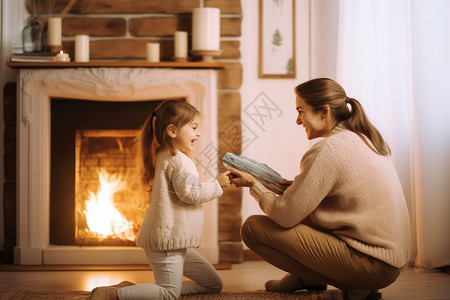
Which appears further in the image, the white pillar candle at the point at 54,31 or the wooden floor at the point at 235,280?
the white pillar candle at the point at 54,31

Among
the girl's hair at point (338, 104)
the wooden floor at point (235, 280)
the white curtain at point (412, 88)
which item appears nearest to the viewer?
the girl's hair at point (338, 104)

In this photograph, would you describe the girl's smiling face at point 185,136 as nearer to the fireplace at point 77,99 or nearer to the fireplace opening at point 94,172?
the fireplace at point 77,99

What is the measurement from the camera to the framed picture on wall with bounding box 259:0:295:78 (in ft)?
10.2

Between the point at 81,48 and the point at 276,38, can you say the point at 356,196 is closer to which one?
the point at 276,38

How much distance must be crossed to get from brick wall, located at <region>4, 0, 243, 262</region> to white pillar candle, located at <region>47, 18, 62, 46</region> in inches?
4.2

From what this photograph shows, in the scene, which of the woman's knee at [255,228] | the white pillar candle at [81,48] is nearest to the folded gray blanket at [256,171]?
the woman's knee at [255,228]

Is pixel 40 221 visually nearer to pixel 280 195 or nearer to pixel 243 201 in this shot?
pixel 243 201

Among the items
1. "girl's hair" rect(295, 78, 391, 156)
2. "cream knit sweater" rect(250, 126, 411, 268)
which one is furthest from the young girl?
"girl's hair" rect(295, 78, 391, 156)

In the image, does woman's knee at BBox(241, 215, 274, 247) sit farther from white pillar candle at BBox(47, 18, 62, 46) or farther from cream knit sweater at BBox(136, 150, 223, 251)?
white pillar candle at BBox(47, 18, 62, 46)

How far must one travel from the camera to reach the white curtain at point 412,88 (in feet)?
8.97

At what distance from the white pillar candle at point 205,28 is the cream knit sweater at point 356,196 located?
1166 mm

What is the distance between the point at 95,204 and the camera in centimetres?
311

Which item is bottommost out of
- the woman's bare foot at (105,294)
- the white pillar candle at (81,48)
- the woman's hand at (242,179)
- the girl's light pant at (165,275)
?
the woman's bare foot at (105,294)

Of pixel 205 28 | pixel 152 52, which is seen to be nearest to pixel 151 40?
pixel 152 52
